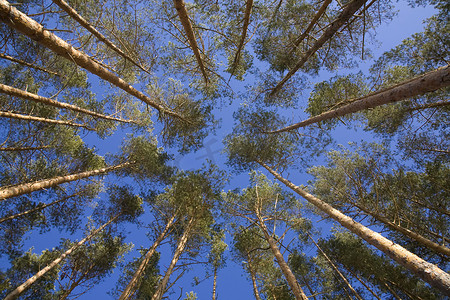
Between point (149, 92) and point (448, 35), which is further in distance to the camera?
point (149, 92)

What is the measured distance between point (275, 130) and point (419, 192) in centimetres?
582

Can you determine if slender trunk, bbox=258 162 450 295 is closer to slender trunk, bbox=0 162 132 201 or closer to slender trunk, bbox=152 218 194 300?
slender trunk, bbox=152 218 194 300

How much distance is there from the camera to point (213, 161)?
10.3 metres

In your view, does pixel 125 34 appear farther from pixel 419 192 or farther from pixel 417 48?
pixel 419 192

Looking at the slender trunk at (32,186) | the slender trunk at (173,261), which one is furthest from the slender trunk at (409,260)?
the slender trunk at (32,186)

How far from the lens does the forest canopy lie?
6.13 metres

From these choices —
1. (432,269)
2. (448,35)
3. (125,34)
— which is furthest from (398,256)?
(125,34)

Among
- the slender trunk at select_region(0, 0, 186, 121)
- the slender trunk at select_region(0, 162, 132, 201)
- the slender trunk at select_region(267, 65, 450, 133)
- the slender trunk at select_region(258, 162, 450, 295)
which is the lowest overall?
the slender trunk at select_region(258, 162, 450, 295)

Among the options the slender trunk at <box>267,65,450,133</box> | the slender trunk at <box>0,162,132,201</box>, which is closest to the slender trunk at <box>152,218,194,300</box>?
the slender trunk at <box>0,162,132,201</box>

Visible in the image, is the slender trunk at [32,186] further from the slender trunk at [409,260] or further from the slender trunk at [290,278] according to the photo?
the slender trunk at [409,260]

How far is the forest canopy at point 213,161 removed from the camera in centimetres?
613

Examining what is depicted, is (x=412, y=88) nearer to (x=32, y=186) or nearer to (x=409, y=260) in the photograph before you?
(x=409, y=260)

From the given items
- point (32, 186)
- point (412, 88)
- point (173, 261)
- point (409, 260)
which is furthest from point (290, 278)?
point (32, 186)

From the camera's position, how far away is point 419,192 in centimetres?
725
